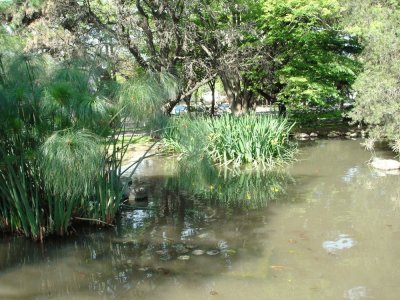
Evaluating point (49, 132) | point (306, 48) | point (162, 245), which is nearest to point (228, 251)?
point (162, 245)

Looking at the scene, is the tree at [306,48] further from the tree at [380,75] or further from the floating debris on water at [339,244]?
the floating debris on water at [339,244]

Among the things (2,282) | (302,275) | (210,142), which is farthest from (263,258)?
(210,142)

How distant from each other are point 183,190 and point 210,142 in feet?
8.69

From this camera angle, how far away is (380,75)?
1370 centimetres

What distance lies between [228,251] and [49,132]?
287cm

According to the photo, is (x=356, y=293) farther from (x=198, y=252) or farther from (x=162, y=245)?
(x=162, y=245)

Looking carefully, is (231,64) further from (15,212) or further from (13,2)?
(15,212)

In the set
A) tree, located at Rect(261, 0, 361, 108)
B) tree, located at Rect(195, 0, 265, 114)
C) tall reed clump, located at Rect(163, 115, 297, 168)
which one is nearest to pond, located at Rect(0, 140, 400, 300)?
tall reed clump, located at Rect(163, 115, 297, 168)

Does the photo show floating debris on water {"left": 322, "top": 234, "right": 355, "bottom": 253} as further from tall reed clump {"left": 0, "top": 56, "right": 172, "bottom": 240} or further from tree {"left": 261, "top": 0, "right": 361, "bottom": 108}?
tree {"left": 261, "top": 0, "right": 361, "bottom": 108}

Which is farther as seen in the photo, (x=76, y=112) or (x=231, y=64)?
(x=231, y=64)

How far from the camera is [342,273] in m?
5.14

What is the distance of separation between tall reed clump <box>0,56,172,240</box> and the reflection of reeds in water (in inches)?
92.5

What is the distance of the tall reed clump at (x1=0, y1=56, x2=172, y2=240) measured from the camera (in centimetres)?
590

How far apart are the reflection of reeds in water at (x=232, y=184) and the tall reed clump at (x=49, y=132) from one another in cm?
235
